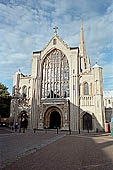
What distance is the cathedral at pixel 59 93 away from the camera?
33031mm

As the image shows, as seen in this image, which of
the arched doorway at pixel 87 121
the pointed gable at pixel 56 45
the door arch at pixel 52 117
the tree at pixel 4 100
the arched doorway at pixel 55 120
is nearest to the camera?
the arched doorway at pixel 87 121

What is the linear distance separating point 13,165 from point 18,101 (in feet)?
107

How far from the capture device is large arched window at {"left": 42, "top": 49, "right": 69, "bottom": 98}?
36719 mm

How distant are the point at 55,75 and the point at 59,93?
4.74 meters

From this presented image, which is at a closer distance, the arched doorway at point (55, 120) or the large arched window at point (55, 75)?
the arched doorway at point (55, 120)

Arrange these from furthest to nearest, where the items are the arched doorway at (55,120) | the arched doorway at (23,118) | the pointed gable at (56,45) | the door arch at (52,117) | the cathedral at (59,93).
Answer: the pointed gable at (56,45), the arched doorway at (23,118), the arched doorway at (55,120), the door arch at (52,117), the cathedral at (59,93)

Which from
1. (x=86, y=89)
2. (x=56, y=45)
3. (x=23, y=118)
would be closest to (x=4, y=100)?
(x=23, y=118)

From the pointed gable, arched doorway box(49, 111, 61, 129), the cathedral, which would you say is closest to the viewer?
the cathedral

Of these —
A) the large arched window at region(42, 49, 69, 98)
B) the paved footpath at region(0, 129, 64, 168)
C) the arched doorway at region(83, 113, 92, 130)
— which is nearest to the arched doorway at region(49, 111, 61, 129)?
the large arched window at region(42, 49, 69, 98)

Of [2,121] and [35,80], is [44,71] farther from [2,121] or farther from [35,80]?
[2,121]

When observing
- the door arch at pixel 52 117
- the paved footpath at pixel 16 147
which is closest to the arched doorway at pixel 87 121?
the door arch at pixel 52 117

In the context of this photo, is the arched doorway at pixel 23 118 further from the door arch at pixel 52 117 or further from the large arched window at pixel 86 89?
the large arched window at pixel 86 89

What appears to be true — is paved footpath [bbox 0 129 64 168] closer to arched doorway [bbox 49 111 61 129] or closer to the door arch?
the door arch

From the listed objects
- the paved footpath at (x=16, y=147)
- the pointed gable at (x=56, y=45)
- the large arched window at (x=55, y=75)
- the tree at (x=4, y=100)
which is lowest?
the paved footpath at (x=16, y=147)
